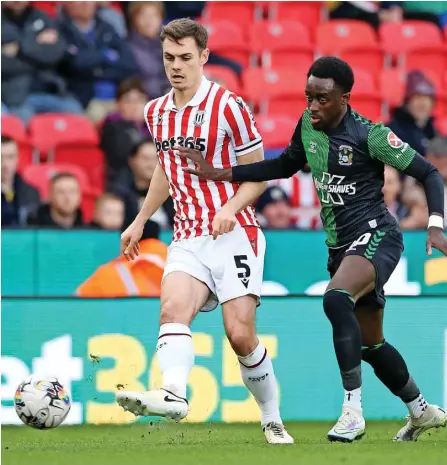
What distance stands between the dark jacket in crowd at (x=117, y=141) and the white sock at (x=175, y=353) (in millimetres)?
6792

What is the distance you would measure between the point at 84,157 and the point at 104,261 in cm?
267

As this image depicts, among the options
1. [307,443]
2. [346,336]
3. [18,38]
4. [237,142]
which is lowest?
[307,443]

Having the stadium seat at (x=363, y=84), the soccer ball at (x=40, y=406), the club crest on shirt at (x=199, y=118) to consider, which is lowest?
the soccer ball at (x=40, y=406)

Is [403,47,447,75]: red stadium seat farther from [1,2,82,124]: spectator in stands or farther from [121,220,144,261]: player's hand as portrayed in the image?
[121,220,144,261]: player's hand

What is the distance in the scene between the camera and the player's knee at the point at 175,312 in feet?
20.7

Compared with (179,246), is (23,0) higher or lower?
higher

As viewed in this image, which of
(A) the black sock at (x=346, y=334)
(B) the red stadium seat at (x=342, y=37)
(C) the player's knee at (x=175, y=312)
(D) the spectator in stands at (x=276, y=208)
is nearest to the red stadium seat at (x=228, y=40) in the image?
(B) the red stadium seat at (x=342, y=37)

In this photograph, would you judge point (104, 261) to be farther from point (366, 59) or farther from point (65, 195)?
point (366, 59)

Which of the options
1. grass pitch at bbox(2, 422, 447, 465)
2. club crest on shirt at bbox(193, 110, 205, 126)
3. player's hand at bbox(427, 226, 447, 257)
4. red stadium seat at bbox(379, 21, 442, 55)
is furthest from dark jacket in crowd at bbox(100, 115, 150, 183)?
player's hand at bbox(427, 226, 447, 257)

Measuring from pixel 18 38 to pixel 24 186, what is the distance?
198 centimetres

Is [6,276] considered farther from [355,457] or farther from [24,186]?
[355,457]

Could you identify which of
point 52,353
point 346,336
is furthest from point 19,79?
point 346,336

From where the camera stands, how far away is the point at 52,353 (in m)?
8.48

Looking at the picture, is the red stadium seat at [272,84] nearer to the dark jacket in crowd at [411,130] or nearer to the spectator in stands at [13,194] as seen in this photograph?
the dark jacket in crowd at [411,130]
